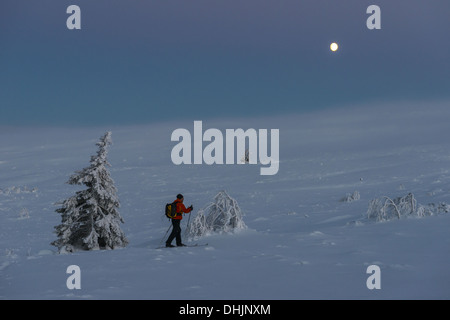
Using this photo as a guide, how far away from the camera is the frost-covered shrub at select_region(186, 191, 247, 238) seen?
39.9 feet

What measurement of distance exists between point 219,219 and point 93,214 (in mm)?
4525

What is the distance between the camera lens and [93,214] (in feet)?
45.4

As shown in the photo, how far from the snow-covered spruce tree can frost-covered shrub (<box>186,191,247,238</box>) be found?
3.37 metres

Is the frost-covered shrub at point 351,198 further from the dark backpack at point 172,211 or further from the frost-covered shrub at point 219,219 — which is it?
the dark backpack at point 172,211

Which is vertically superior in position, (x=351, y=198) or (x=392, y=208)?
(x=351, y=198)

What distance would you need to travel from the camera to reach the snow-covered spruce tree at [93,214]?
44.9 ft

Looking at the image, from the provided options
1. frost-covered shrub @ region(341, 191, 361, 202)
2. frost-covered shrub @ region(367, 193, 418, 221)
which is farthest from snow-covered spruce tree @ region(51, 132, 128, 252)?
frost-covered shrub @ region(341, 191, 361, 202)

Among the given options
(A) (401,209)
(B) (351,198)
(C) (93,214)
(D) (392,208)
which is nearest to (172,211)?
(C) (93,214)

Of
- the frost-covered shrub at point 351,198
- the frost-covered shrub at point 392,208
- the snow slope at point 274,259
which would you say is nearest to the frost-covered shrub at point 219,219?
the snow slope at point 274,259

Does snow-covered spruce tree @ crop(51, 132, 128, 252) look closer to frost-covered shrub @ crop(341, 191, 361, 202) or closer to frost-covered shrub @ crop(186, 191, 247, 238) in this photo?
frost-covered shrub @ crop(186, 191, 247, 238)

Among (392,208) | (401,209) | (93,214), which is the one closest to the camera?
(401,209)

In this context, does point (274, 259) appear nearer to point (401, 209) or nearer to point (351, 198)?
point (401, 209)
